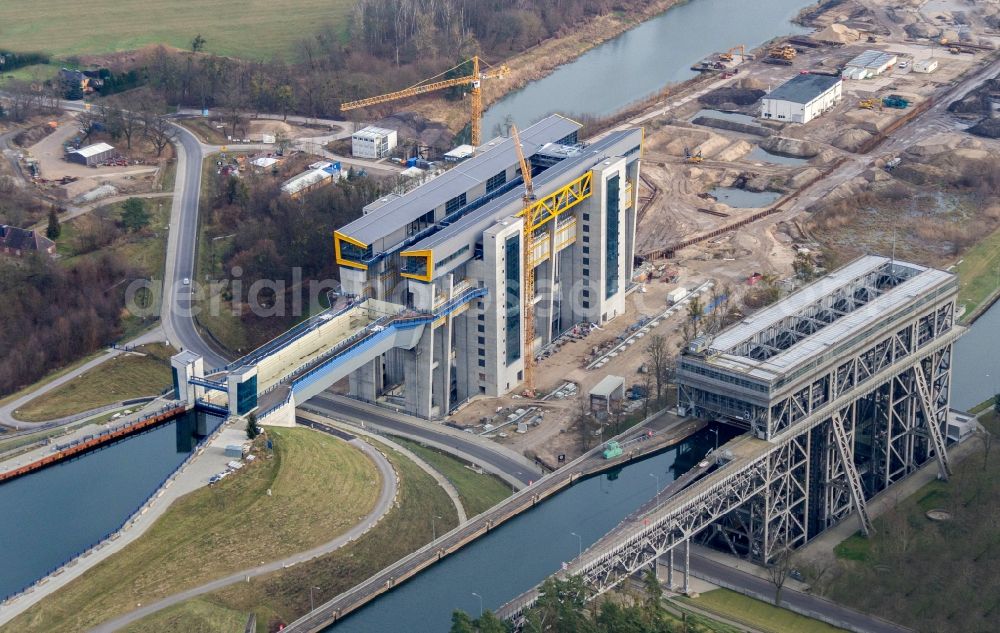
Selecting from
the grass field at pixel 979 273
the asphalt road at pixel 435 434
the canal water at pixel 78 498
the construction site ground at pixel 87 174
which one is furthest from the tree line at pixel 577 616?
the construction site ground at pixel 87 174

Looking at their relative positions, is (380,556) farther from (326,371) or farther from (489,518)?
(326,371)

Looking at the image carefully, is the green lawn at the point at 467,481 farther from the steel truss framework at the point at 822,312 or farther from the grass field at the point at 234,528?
the steel truss framework at the point at 822,312

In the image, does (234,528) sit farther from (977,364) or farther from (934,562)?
(977,364)

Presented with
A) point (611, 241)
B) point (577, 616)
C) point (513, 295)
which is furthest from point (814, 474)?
point (611, 241)

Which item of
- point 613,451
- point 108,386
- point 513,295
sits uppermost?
point 513,295

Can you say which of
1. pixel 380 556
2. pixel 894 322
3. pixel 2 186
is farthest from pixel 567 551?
pixel 2 186

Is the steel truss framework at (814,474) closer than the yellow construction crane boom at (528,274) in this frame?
Yes
